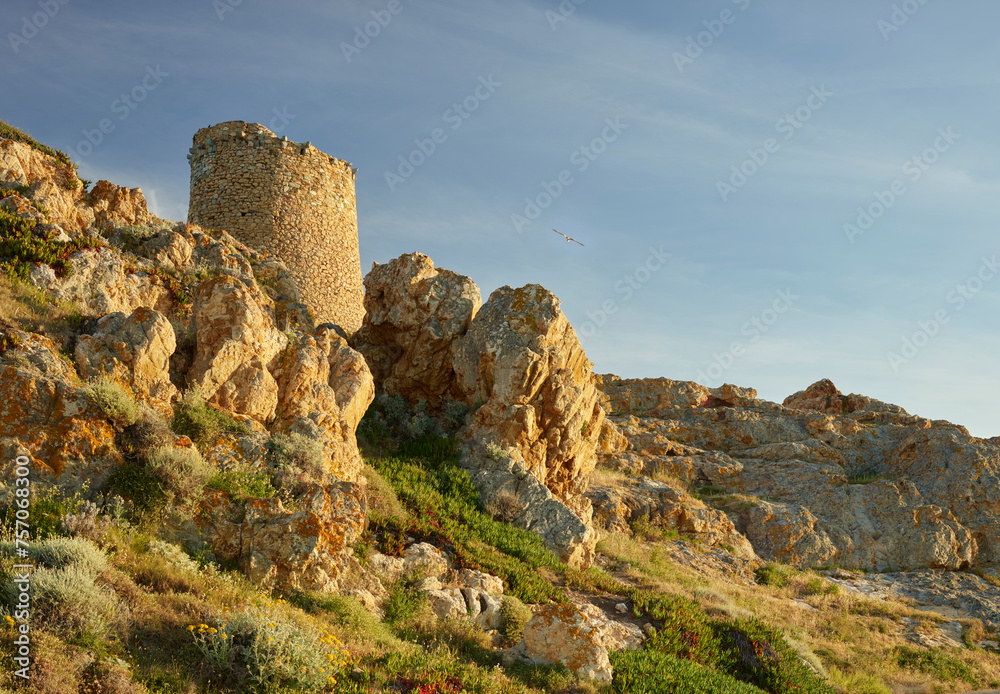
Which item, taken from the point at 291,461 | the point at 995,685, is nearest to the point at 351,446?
the point at 291,461

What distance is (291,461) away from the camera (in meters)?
10.0

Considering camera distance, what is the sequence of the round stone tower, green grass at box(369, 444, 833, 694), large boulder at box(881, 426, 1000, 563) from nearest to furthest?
green grass at box(369, 444, 833, 694), large boulder at box(881, 426, 1000, 563), the round stone tower

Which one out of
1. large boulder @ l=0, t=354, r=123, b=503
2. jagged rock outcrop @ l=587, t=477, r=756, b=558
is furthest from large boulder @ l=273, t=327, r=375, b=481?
jagged rock outcrop @ l=587, t=477, r=756, b=558

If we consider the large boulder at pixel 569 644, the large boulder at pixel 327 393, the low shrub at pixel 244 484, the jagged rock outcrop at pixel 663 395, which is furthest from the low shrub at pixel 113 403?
the jagged rock outcrop at pixel 663 395

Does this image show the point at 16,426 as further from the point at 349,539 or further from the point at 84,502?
the point at 349,539

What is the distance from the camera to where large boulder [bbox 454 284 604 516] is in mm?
15586

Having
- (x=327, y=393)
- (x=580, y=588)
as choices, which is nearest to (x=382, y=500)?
(x=327, y=393)

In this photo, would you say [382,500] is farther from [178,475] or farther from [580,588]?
[178,475]

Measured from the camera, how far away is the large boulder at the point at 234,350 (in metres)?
10.4

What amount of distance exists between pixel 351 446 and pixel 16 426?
18.4 feet

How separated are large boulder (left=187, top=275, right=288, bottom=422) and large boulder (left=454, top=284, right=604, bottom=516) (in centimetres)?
573

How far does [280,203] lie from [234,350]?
1238cm

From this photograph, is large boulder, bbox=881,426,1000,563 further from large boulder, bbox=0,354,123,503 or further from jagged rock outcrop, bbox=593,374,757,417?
large boulder, bbox=0,354,123,503

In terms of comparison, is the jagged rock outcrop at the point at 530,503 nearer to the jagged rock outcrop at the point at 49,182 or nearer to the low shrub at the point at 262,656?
the low shrub at the point at 262,656
